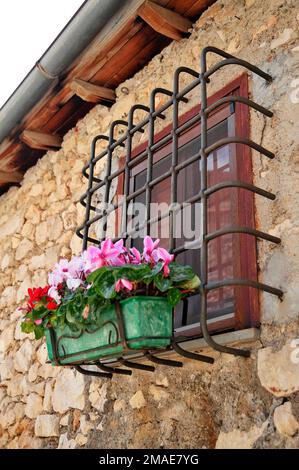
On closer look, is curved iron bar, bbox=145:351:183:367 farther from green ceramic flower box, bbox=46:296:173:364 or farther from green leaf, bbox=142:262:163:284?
green leaf, bbox=142:262:163:284

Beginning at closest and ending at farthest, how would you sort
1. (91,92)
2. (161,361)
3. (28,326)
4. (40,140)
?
(161,361), (28,326), (91,92), (40,140)

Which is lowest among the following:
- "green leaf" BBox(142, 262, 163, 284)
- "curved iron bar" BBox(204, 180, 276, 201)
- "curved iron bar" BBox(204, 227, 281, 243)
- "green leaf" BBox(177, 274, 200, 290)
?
"green leaf" BBox(177, 274, 200, 290)

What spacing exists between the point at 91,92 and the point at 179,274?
4.87 feet

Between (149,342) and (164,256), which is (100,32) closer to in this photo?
(164,256)

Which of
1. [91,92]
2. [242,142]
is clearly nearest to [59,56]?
[91,92]

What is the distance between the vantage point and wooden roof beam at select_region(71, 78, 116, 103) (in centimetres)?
289

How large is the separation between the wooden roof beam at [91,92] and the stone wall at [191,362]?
7 centimetres

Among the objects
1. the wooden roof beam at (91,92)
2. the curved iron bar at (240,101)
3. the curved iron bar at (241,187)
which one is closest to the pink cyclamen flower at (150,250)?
the curved iron bar at (241,187)

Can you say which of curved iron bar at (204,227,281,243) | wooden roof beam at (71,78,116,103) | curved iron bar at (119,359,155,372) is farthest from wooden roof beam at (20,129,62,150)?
curved iron bar at (204,227,281,243)

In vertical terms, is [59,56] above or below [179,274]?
above

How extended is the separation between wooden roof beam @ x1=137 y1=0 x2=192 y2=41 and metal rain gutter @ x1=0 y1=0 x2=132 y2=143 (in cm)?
9

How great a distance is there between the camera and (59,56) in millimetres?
2668

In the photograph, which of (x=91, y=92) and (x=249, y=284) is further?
(x=91, y=92)

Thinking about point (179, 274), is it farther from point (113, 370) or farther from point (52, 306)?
point (113, 370)
